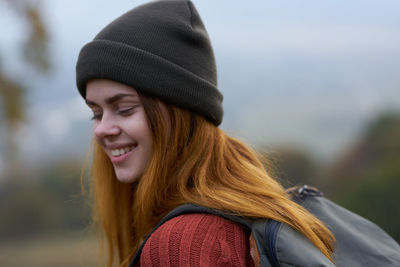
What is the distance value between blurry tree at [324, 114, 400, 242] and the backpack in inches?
150

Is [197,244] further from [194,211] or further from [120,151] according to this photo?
[120,151]

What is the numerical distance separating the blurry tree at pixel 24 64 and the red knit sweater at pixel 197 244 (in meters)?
6.47

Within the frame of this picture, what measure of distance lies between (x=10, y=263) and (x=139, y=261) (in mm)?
7835

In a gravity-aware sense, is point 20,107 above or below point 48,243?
above

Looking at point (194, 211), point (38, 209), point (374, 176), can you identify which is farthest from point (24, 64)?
point (194, 211)

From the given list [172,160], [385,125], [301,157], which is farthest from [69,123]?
[172,160]

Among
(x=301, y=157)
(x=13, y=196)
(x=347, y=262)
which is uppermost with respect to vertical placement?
(x=347, y=262)

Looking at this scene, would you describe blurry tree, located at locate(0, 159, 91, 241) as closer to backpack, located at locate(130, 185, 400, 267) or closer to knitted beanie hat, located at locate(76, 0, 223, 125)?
knitted beanie hat, located at locate(76, 0, 223, 125)

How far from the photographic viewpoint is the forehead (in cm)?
205

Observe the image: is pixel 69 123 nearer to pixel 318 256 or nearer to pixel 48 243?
pixel 48 243

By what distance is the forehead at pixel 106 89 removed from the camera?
2.05 m

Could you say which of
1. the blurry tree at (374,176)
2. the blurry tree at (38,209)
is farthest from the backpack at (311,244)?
the blurry tree at (38,209)

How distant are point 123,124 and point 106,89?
174mm

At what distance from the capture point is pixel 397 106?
26.7 ft
